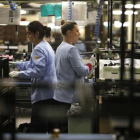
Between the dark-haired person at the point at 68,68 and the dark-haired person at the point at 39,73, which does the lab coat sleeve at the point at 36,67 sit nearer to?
the dark-haired person at the point at 39,73

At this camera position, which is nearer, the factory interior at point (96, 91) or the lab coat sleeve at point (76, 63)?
the factory interior at point (96, 91)

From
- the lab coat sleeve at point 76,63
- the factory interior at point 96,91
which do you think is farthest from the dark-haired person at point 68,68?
the factory interior at point 96,91

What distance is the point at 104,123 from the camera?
182 inches

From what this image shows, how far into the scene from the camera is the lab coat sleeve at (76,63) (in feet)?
11.7

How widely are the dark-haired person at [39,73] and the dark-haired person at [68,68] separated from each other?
0.09 m

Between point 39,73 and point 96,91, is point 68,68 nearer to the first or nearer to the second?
point 39,73

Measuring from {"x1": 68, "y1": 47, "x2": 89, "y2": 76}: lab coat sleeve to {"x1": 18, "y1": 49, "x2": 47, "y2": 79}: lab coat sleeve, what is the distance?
0.30m

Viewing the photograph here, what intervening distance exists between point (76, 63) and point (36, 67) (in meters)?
0.43

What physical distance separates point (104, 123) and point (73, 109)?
884 mm

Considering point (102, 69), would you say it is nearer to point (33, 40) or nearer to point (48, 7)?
point (33, 40)

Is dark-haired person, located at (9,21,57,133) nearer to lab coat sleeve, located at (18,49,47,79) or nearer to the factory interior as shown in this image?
lab coat sleeve, located at (18,49,47,79)

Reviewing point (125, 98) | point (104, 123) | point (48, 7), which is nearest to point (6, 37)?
point (48, 7)

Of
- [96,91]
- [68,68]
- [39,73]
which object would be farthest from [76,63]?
[96,91]

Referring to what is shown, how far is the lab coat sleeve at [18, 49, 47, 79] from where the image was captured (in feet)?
11.5
